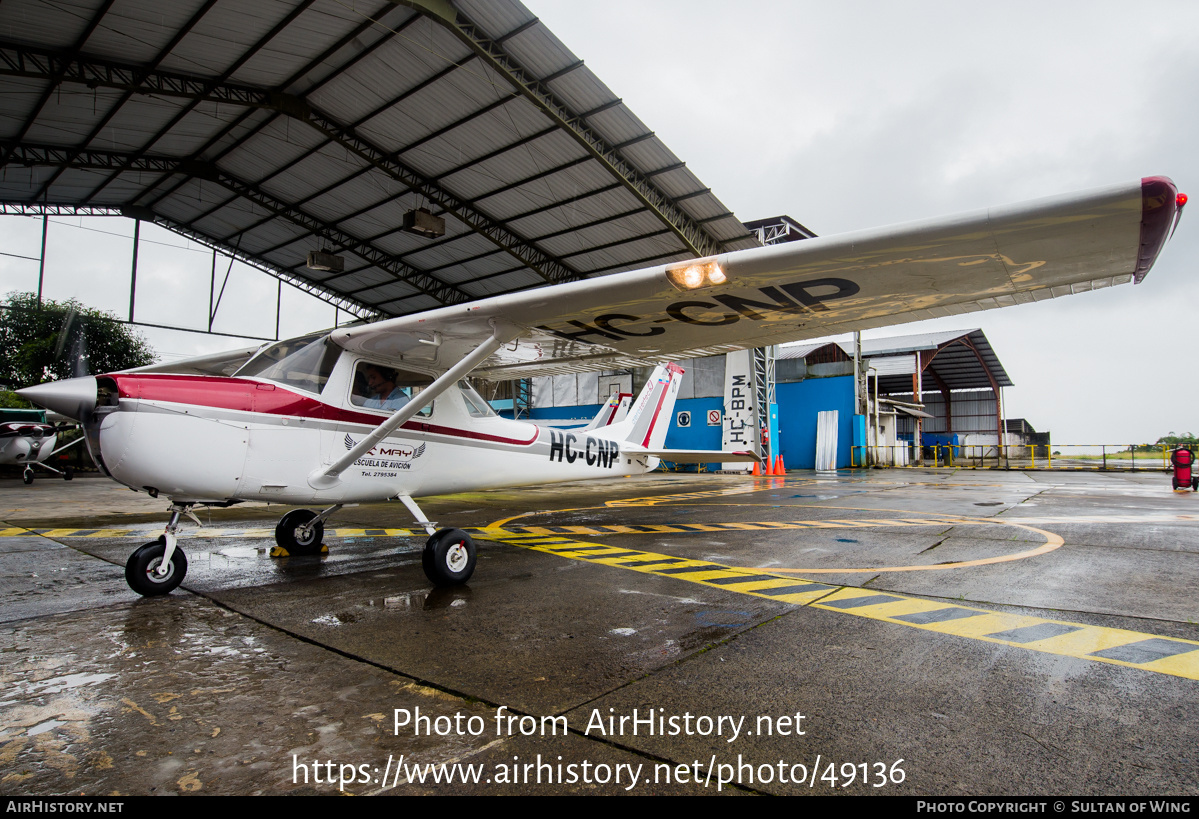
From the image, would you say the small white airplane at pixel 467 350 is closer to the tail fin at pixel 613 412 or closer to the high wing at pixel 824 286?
the high wing at pixel 824 286

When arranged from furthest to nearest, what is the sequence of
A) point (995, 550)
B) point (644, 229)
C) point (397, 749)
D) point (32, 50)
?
point (644, 229) < point (32, 50) < point (995, 550) < point (397, 749)

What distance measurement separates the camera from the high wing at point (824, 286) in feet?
11.7

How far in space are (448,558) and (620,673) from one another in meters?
2.36

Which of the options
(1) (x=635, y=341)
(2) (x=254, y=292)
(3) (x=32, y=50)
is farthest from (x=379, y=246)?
(1) (x=635, y=341)

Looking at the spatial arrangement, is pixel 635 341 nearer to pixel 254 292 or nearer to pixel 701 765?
pixel 701 765

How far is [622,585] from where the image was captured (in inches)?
181

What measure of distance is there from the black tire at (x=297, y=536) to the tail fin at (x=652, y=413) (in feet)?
16.9

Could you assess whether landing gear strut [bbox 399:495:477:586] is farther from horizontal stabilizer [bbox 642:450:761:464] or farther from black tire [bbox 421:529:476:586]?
horizontal stabilizer [bbox 642:450:761:464]

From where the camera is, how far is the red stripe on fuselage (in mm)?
4102

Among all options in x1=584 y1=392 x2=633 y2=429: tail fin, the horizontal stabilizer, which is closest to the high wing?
the horizontal stabilizer

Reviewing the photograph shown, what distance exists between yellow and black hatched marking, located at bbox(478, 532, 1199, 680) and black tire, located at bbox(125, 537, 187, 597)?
357cm

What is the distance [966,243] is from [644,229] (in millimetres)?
18430

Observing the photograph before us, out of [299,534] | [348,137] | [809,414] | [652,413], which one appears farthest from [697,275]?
[809,414]

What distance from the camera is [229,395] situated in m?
4.50
